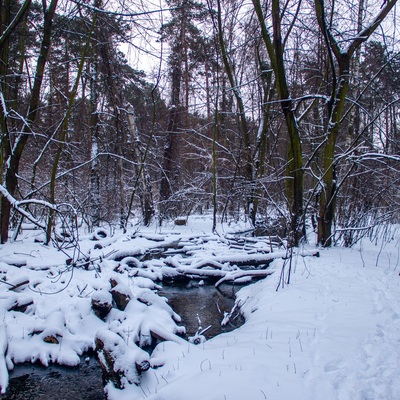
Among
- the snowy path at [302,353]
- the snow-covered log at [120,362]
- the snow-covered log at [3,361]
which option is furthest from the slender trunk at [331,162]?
the snow-covered log at [3,361]

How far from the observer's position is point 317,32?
7.69m

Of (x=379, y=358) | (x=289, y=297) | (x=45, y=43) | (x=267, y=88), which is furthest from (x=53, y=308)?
(x=267, y=88)

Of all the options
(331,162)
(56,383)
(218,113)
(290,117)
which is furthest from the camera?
(218,113)

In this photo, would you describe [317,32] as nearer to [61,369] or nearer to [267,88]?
[267,88]

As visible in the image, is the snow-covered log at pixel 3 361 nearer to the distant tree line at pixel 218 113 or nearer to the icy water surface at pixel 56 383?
the icy water surface at pixel 56 383

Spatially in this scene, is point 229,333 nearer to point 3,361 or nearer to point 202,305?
point 202,305

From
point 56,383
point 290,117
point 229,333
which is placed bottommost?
point 56,383

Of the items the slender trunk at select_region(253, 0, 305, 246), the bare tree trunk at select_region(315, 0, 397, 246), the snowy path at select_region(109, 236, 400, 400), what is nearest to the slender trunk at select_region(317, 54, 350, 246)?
the bare tree trunk at select_region(315, 0, 397, 246)

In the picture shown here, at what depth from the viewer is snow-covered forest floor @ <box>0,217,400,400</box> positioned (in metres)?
2.43

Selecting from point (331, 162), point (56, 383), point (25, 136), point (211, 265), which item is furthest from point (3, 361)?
point (331, 162)

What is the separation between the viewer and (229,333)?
12.5ft

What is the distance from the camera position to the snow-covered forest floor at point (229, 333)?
2.43m

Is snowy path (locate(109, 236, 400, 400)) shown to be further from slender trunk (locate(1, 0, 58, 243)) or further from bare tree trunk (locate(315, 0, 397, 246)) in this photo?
slender trunk (locate(1, 0, 58, 243))

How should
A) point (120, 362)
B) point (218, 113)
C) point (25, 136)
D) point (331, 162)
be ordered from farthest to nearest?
point (218, 113), point (331, 162), point (25, 136), point (120, 362)
